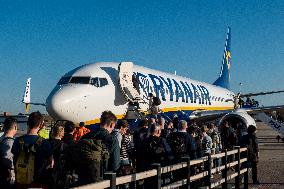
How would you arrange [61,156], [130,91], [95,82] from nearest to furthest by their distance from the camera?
[61,156] < [95,82] < [130,91]

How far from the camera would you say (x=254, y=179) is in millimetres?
12938

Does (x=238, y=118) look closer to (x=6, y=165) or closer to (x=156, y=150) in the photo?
(x=156, y=150)

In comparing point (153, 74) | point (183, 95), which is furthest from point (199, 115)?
point (153, 74)

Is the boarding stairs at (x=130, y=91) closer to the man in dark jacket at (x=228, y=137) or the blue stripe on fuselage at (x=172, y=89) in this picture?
the blue stripe on fuselage at (x=172, y=89)

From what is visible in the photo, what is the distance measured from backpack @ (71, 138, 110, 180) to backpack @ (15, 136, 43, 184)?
59 centimetres

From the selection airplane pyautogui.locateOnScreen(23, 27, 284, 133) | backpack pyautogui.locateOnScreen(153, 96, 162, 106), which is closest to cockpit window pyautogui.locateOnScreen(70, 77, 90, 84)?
airplane pyautogui.locateOnScreen(23, 27, 284, 133)

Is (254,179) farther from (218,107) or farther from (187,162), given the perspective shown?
(218,107)

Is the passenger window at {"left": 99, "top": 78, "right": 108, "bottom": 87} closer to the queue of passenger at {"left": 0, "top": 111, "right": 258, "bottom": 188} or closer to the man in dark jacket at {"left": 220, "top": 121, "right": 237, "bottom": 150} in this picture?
the man in dark jacket at {"left": 220, "top": 121, "right": 237, "bottom": 150}

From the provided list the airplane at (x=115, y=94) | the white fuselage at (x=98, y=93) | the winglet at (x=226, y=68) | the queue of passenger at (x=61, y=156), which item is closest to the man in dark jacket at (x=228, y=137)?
the airplane at (x=115, y=94)

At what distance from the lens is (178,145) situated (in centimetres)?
957

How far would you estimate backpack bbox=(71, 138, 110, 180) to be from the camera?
6430 mm

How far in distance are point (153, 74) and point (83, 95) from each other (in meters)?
6.46

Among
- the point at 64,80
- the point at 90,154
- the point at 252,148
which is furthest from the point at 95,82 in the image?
the point at 90,154

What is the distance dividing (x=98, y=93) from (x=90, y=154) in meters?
10.9
